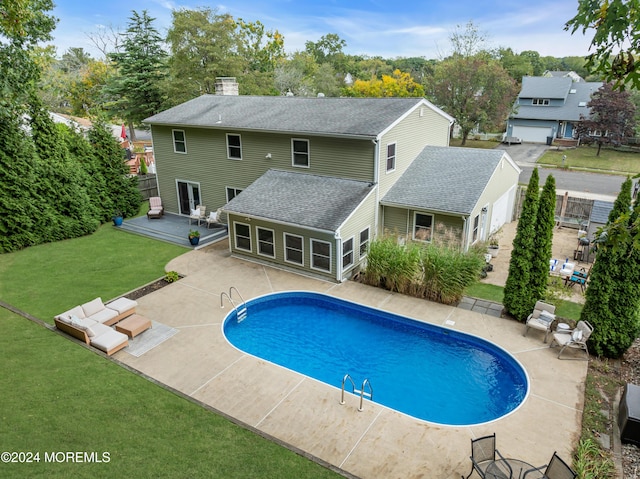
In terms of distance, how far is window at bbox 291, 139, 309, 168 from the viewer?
17656 mm

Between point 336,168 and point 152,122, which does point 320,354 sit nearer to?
point 336,168

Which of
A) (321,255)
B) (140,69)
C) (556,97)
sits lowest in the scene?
(321,255)

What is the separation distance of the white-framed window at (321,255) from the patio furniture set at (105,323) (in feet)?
20.1

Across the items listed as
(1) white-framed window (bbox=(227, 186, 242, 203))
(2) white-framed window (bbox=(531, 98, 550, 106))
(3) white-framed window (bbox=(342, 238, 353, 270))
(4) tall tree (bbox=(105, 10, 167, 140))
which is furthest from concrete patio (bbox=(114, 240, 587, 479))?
(2) white-framed window (bbox=(531, 98, 550, 106))

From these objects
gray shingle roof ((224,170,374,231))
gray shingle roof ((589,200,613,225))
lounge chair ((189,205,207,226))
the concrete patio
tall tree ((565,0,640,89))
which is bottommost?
the concrete patio

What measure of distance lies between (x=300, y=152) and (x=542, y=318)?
36.7 ft

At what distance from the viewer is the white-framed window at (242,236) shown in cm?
1689

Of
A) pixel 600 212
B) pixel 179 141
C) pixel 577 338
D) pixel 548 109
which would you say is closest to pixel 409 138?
pixel 600 212

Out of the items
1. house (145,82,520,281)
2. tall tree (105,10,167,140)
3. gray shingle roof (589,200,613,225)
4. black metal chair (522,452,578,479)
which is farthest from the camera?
tall tree (105,10,167,140)

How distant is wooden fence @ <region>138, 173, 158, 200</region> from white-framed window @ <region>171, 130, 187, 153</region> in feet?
13.1

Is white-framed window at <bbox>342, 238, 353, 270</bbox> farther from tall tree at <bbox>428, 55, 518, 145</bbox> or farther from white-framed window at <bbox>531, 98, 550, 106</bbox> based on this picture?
white-framed window at <bbox>531, 98, 550, 106</bbox>

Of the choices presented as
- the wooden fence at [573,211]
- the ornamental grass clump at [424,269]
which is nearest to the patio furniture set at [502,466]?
the ornamental grass clump at [424,269]

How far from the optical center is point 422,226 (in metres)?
16.9

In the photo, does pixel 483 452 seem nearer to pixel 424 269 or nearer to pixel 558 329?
pixel 558 329
